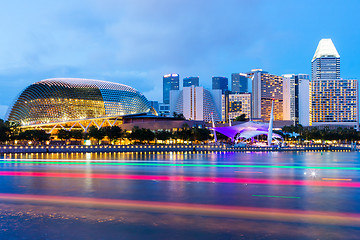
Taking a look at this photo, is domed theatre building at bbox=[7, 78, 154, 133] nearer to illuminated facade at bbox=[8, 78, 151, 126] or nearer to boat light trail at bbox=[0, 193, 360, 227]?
illuminated facade at bbox=[8, 78, 151, 126]

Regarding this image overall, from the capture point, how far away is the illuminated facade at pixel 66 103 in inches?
4801

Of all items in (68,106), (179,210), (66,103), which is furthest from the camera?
(66,103)

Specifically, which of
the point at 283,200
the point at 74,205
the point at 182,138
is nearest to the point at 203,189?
the point at 283,200

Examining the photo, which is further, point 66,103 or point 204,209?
point 66,103

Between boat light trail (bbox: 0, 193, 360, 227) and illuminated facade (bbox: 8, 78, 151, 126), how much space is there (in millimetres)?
108569

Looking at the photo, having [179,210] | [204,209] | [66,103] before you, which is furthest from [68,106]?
[204,209]

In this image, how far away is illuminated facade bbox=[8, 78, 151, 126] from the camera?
122m

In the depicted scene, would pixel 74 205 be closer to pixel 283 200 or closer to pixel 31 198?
pixel 31 198

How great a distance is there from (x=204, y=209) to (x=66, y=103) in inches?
4614

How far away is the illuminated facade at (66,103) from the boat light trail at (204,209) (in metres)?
109

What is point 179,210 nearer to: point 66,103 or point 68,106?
point 68,106

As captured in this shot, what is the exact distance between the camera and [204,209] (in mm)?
13461

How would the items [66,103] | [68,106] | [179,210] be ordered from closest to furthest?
[179,210] < [68,106] < [66,103]

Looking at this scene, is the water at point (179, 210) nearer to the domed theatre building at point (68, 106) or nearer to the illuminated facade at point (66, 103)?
the domed theatre building at point (68, 106)
